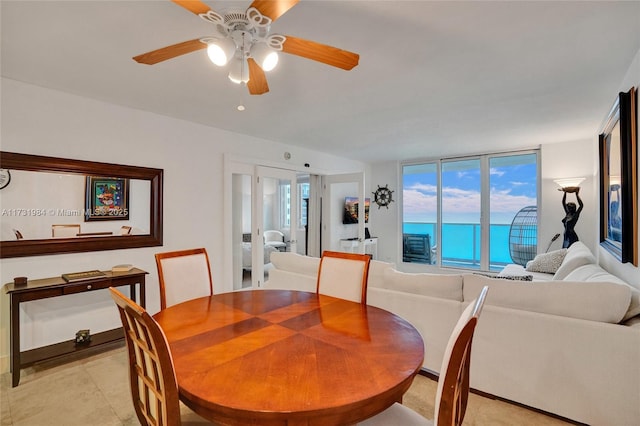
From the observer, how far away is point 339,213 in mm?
5914

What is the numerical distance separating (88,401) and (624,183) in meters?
4.09

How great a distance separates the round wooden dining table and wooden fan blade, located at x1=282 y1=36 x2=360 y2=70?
1.37m

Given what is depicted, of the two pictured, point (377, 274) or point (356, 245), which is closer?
point (377, 274)

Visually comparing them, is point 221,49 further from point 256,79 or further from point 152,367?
Result: point 152,367

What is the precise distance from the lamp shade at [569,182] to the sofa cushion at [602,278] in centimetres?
212

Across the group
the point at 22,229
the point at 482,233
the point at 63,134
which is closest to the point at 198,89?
the point at 63,134

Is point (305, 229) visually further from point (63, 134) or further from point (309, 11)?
point (309, 11)

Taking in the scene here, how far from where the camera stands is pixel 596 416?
5.81 ft

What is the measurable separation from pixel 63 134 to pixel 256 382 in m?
3.08

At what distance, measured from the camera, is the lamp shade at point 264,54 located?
1510mm

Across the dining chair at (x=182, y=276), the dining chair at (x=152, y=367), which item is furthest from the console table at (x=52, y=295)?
the dining chair at (x=152, y=367)

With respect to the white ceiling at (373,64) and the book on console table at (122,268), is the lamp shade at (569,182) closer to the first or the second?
the white ceiling at (373,64)

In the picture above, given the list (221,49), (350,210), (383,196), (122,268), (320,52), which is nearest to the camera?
(221,49)

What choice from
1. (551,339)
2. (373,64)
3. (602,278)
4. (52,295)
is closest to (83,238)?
(52,295)
